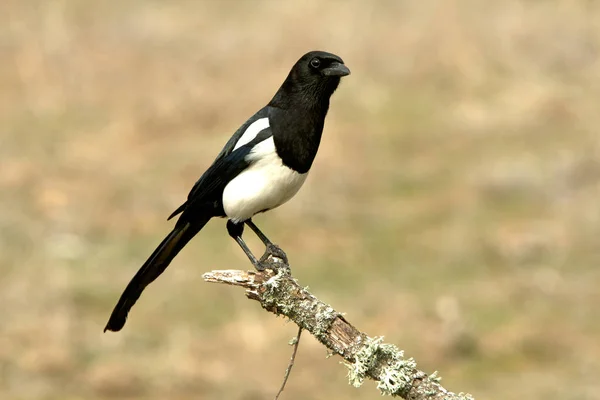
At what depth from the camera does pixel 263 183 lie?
17.3ft

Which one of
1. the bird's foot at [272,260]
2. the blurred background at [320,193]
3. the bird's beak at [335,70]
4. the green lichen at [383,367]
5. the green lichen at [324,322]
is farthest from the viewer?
the blurred background at [320,193]

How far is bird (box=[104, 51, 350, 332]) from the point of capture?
17.3 feet

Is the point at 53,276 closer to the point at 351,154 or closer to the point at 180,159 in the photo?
the point at 180,159

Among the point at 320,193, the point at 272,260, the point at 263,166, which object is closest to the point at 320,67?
the point at 263,166

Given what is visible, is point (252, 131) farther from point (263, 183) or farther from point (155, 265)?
point (155, 265)

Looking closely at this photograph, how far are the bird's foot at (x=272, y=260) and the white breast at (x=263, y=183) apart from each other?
22 centimetres

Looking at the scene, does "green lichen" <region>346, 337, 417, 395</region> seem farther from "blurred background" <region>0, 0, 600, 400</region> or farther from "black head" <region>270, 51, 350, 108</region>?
"blurred background" <region>0, 0, 600, 400</region>

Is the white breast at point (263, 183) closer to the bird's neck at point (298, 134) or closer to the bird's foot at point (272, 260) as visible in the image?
the bird's neck at point (298, 134)

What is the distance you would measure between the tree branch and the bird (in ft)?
0.73

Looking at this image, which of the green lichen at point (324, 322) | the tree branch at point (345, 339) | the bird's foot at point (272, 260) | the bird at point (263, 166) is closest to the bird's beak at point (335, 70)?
the bird at point (263, 166)

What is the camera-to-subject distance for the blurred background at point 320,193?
10.4 m

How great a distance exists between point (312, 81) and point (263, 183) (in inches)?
23.8

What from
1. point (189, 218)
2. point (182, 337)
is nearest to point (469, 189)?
point (182, 337)

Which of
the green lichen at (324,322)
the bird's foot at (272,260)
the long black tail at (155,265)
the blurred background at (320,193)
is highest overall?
the blurred background at (320,193)
